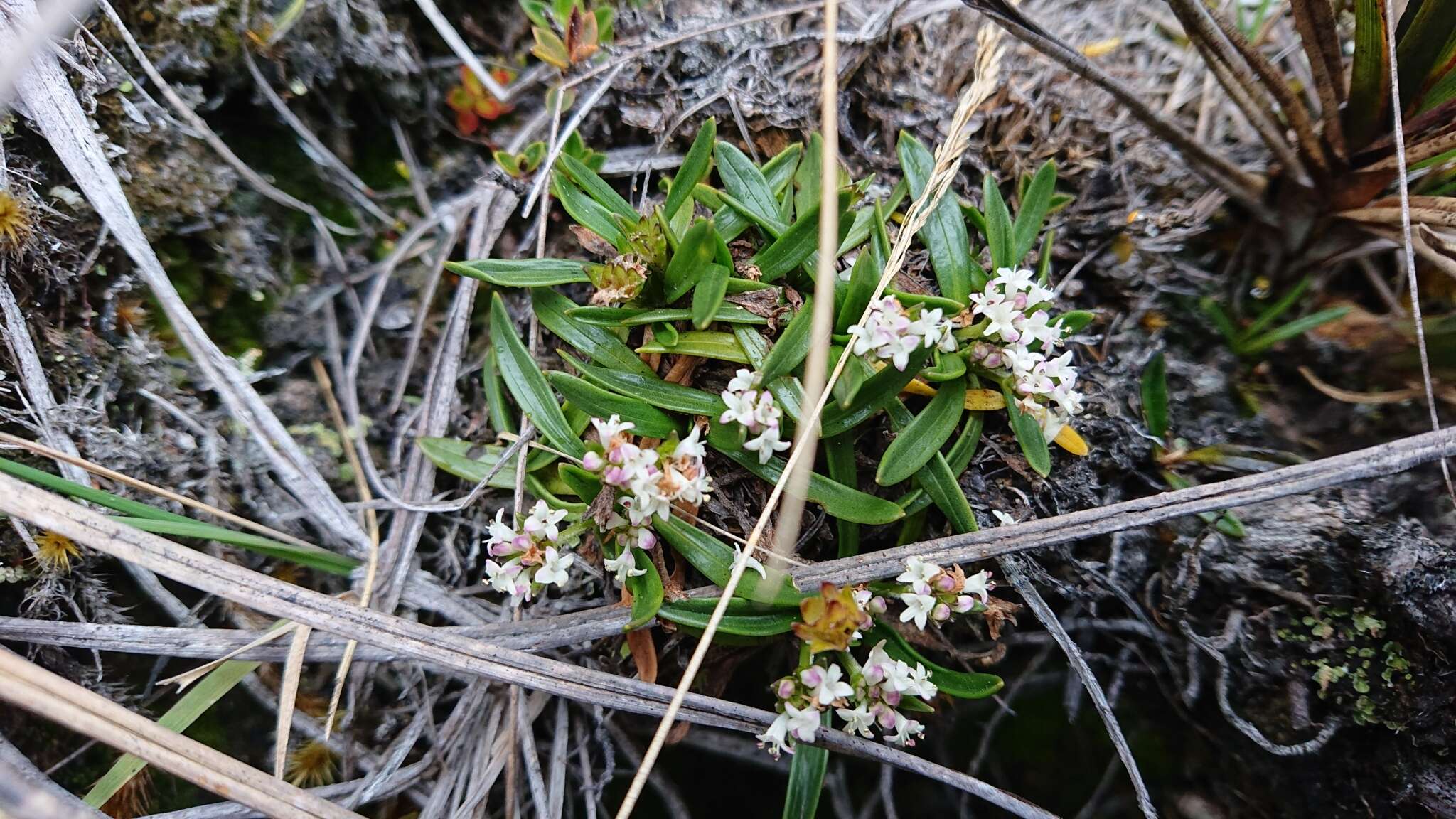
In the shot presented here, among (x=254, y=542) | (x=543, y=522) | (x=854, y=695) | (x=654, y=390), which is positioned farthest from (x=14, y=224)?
(x=854, y=695)

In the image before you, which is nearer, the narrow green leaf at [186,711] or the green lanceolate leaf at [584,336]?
the narrow green leaf at [186,711]

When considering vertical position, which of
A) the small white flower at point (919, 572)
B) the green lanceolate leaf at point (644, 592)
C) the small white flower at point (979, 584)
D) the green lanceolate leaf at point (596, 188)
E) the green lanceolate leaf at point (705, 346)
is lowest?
the small white flower at point (979, 584)

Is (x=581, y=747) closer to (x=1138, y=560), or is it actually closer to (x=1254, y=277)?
(x=1138, y=560)

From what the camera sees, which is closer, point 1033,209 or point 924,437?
point 924,437

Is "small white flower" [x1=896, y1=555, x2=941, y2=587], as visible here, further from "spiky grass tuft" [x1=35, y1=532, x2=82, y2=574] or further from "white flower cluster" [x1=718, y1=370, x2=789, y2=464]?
"spiky grass tuft" [x1=35, y1=532, x2=82, y2=574]

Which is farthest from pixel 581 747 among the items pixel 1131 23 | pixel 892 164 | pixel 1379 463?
pixel 1131 23

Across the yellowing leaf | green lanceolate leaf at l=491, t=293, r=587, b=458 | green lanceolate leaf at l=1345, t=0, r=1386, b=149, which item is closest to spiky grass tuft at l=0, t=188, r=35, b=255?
green lanceolate leaf at l=491, t=293, r=587, b=458

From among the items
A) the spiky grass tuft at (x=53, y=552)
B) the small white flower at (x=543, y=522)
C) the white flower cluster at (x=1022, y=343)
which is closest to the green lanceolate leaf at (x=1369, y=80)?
the white flower cluster at (x=1022, y=343)

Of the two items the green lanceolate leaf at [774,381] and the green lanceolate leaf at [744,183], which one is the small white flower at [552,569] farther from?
the green lanceolate leaf at [744,183]

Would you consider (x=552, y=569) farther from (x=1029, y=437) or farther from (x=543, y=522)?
(x=1029, y=437)
